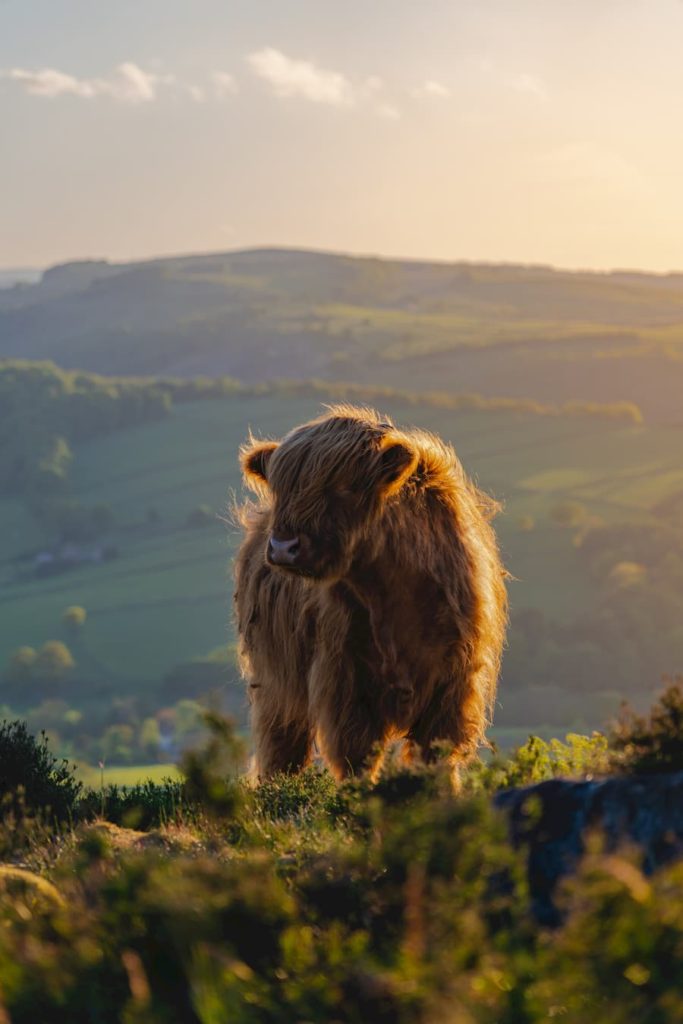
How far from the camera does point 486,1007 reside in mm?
3477

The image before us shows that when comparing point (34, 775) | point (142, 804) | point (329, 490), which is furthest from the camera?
point (142, 804)

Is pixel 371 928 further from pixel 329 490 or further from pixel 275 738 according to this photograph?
pixel 275 738

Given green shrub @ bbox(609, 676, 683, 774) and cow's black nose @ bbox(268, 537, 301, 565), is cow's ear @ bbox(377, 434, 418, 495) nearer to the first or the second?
cow's black nose @ bbox(268, 537, 301, 565)

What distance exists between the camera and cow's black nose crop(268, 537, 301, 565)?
22.1 feet

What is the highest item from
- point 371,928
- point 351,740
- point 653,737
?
point 653,737

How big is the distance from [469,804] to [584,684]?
131920 millimetres

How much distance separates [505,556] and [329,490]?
153 metres

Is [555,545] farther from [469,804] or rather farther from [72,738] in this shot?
[469,804]

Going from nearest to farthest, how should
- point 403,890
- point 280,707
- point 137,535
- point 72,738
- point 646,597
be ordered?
point 403,890 → point 280,707 → point 72,738 → point 646,597 → point 137,535

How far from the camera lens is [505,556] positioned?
520ft

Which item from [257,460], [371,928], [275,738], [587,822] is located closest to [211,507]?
[275,738]

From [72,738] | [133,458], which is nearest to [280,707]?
[72,738]

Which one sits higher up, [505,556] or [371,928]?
[371,928]

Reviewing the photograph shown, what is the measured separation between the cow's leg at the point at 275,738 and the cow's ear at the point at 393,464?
216 centimetres
